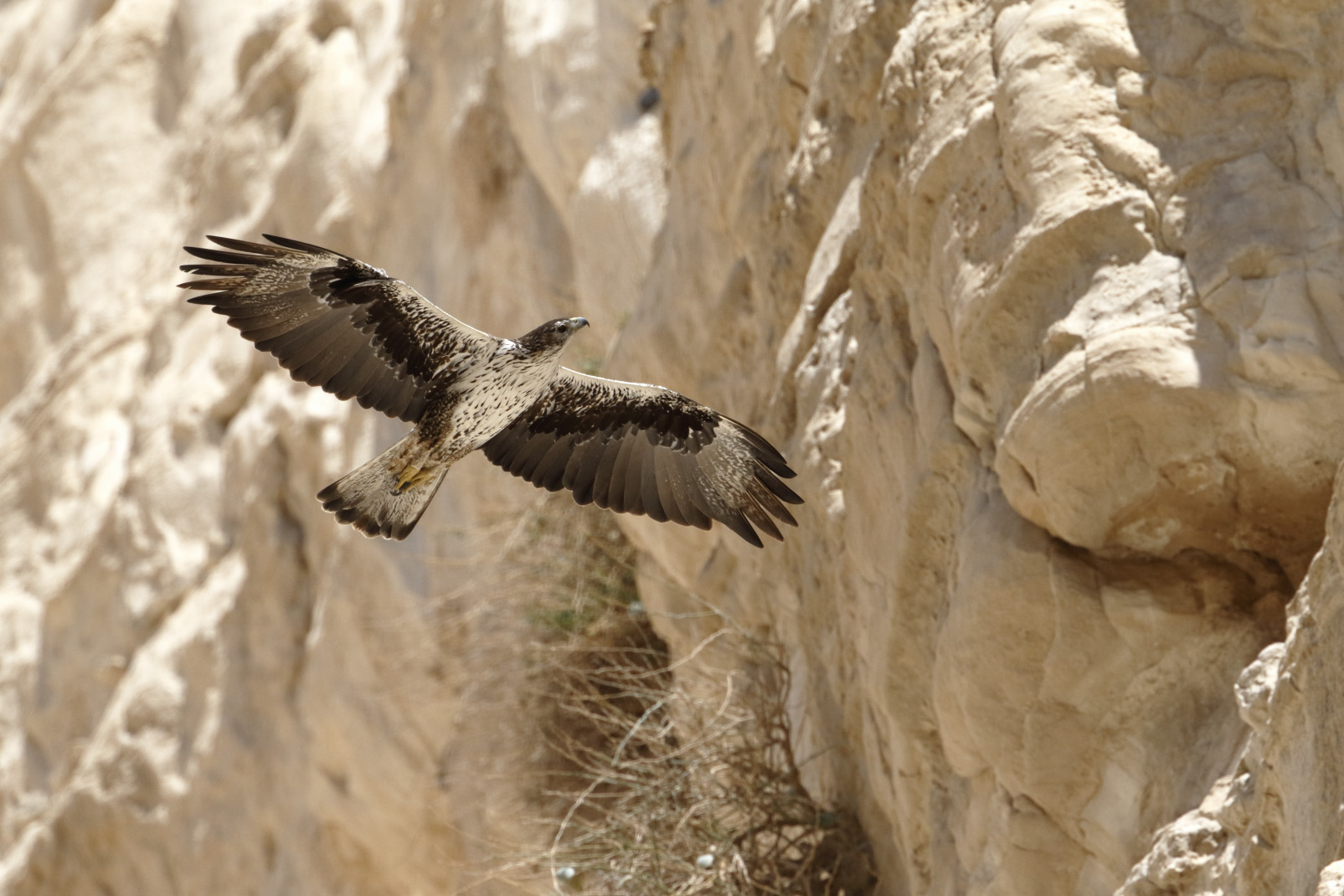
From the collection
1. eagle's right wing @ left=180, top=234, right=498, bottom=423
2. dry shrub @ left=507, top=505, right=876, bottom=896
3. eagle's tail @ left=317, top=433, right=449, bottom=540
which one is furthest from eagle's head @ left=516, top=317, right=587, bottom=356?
dry shrub @ left=507, top=505, right=876, bottom=896

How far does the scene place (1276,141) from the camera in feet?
11.6

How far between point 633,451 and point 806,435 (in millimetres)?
560

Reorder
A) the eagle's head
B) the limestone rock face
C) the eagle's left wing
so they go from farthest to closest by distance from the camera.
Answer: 1. the eagle's left wing
2. the eagle's head
3. the limestone rock face

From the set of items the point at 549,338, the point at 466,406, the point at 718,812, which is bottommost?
the point at 718,812

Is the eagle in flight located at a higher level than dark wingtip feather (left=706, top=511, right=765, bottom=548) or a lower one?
higher

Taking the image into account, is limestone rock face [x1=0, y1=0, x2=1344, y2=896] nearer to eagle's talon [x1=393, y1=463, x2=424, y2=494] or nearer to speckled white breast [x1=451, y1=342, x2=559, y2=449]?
speckled white breast [x1=451, y1=342, x2=559, y2=449]

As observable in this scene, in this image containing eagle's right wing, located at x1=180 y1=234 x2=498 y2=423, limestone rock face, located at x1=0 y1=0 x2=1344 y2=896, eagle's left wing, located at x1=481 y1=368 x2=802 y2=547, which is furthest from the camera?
eagle's left wing, located at x1=481 y1=368 x2=802 y2=547

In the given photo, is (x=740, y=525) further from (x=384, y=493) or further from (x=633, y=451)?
(x=384, y=493)

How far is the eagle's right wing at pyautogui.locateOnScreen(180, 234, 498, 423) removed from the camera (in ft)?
15.2

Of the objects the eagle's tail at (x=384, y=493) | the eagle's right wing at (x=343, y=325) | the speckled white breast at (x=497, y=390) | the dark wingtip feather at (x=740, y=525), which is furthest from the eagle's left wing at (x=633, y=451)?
the eagle's right wing at (x=343, y=325)

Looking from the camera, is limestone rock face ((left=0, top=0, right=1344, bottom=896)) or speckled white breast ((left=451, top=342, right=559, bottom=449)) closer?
limestone rock face ((left=0, top=0, right=1344, bottom=896))

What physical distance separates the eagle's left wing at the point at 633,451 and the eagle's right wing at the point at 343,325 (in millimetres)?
358

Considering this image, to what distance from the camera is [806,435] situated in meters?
4.90

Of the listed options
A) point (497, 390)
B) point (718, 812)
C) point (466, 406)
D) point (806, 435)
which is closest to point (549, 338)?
point (497, 390)
